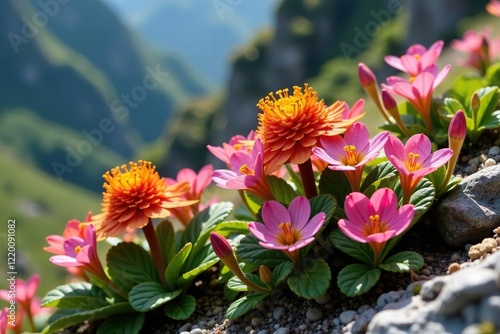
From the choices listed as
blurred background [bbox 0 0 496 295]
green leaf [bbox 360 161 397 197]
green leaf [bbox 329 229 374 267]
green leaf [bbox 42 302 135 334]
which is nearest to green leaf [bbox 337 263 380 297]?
green leaf [bbox 329 229 374 267]

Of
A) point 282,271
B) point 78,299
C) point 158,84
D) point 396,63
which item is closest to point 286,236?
point 282,271

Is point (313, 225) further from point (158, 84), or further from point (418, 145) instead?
point (158, 84)

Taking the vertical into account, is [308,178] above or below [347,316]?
above

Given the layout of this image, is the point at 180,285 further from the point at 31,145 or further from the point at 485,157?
the point at 31,145

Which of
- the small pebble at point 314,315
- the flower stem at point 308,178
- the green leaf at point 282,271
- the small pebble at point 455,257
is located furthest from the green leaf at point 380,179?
the small pebble at point 314,315

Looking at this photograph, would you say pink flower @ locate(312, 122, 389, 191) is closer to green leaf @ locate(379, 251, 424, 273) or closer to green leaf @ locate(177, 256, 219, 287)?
green leaf @ locate(379, 251, 424, 273)

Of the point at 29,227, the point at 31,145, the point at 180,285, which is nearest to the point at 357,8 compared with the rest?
the point at 29,227
